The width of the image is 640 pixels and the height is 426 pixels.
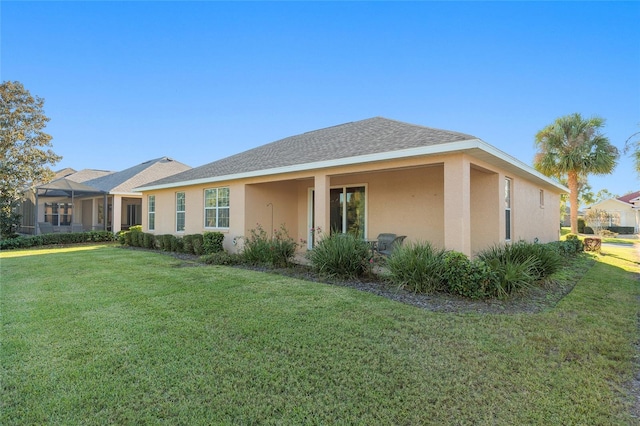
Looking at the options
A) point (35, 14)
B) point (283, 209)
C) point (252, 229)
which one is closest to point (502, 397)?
point (252, 229)

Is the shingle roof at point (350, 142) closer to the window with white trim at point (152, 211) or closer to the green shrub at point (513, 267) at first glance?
the window with white trim at point (152, 211)

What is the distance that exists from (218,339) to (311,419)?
6.18 feet

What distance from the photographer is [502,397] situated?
2895 mm

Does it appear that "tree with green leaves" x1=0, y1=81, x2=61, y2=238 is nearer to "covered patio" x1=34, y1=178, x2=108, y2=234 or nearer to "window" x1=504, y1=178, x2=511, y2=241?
"covered patio" x1=34, y1=178, x2=108, y2=234

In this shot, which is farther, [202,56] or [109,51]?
[202,56]

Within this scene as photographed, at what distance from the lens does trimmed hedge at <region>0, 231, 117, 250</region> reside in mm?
15967

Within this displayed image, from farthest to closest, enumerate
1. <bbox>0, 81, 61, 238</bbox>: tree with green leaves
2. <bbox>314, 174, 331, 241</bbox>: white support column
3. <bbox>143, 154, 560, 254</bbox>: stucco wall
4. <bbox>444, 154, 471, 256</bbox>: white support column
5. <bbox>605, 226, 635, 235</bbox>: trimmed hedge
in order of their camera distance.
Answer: <bbox>605, 226, 635, 235</bbox>: trimmed hedge → <bbox>0, 81, 61, 238</bbox>: tree with green leaves → <bbox>314, 174, 331, 241</bbox>: white support column → <bbox>143, 154, 560, 254</bbox>: stucco wall → <bbox>444, 154, 471, 256</bbox>: white support column

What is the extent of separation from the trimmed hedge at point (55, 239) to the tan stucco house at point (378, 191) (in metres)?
5.97

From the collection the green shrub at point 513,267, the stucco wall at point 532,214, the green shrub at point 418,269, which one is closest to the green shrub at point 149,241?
the green shrub at point 418,269

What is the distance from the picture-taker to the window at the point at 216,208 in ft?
42.7

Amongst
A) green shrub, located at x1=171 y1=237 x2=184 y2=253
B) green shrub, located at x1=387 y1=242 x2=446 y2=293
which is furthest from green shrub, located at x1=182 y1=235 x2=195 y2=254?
green shrub, located at x1=387 y1=242 x2=446 y2=293

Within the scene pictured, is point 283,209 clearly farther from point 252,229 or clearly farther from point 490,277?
point 490,277

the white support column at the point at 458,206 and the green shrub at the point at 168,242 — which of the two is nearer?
the white support column at the point at 458,206

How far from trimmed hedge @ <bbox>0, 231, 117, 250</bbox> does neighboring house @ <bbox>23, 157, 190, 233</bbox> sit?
1.06m
